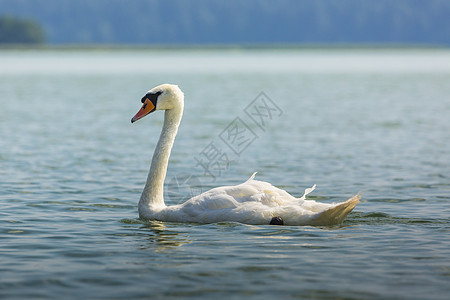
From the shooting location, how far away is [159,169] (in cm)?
1369

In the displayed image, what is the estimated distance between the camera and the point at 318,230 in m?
12.2

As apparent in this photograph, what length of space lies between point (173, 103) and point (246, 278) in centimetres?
496

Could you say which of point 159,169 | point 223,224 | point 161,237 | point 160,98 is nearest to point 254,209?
point 223,224

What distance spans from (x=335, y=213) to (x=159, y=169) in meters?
3.24

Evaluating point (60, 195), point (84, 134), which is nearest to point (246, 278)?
point (60, 195)

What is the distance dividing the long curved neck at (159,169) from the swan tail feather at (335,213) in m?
2.74

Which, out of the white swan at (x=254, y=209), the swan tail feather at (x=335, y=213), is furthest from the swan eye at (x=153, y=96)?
the swan tail feather at (x=335, y=213)

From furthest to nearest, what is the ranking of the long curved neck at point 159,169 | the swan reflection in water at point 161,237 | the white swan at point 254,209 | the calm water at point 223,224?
the long curved neck at point 159,169 → the white swan at point 254,209 → the swan reflection in water at point 161,237 → the calm water at point 223,224

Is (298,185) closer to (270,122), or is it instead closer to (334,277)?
(334,277)

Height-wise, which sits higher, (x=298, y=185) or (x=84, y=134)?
(x=84, y=134)

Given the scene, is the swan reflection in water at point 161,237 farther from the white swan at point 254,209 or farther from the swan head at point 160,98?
the swan head at point 160,98

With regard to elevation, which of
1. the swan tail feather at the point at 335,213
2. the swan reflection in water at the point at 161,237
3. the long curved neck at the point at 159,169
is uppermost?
the long curved neck at the point at 159,169

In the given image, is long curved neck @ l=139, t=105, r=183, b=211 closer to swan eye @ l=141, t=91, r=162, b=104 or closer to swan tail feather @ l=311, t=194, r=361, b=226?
swan eye @ l=141, t=91, r=162, b=104

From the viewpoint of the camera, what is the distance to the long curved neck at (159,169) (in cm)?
1341
